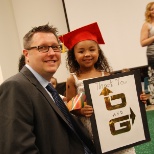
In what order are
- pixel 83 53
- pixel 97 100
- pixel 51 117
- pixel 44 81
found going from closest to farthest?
pixel 51 117 < pixel 44 81 < pixel 97 100 < pixel 83 53

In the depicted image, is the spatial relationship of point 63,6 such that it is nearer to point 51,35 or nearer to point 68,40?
point 68,40

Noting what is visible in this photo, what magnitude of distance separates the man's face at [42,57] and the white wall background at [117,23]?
3456mm

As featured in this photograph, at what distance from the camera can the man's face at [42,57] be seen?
1.42m

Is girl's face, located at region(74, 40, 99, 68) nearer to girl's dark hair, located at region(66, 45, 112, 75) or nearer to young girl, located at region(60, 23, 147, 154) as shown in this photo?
young girl, located at region(60, 23, 147, 154)

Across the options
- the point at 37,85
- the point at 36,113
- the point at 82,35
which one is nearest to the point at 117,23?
the point at 82,35

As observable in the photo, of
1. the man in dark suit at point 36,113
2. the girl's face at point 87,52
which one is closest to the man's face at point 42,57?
the man in dark suit at point 36,113

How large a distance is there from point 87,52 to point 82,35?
5.3 inches

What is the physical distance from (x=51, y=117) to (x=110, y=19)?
385cm

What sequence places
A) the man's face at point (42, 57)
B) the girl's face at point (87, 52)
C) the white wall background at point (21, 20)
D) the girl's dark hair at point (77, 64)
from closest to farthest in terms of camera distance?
the man's face at point (42, 57)
the girl's face at point (87, 52)
the girl's dark hair at point (77, 64)
the white wall background at point (21, 20)

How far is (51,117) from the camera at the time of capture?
1262mm

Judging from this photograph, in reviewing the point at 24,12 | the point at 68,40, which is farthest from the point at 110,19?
the point at 68,40

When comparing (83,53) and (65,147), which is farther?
(83,53)

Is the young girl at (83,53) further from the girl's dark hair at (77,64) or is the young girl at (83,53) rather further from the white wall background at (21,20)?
the white wall background at (21,20)

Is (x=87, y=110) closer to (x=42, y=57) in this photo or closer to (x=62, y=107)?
(x=62, y=107)
